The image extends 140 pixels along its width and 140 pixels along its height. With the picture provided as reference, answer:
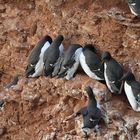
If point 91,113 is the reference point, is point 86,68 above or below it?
above

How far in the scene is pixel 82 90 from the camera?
50.7 feet

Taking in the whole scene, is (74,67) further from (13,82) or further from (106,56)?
(13,82)

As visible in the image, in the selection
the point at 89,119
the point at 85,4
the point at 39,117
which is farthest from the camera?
the point at 85,4

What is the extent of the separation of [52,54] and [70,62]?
0.66m

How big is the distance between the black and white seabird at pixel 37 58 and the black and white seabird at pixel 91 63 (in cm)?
105

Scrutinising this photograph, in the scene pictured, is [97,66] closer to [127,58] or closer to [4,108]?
[127,58]

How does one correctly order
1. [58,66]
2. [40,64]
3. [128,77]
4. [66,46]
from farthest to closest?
[66,46]
[40,64]
[58,66]
[128,77]

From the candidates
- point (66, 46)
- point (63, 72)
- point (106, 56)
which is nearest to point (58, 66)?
point (63, 72)

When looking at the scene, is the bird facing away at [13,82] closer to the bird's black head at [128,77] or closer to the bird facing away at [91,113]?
the bird facing away at [91,113]

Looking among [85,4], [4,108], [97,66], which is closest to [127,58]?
[97,66]

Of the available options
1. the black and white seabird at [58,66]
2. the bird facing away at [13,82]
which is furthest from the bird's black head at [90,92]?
the bird facing away at [13,82]

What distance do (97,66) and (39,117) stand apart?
1728mm

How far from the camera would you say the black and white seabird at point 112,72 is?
15.4 metres

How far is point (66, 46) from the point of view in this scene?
17.4m
